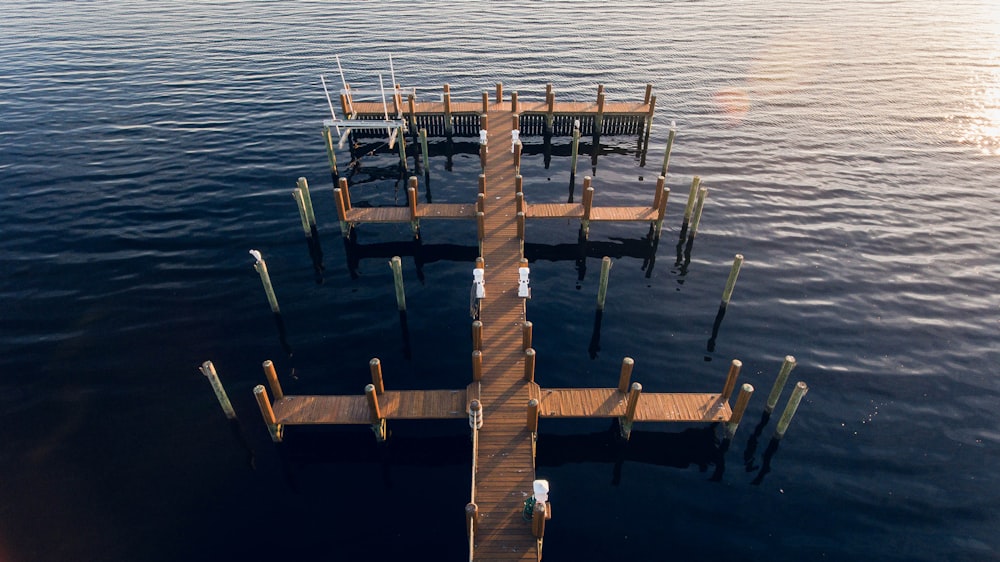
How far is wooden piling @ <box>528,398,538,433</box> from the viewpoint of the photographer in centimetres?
1755

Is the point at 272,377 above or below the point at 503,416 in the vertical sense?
above

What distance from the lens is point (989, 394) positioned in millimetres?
21578

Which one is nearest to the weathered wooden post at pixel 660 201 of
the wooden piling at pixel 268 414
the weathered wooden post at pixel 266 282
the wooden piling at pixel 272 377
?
the weathered wooden post at pixel 266 282

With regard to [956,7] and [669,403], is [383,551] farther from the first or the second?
[956,7]

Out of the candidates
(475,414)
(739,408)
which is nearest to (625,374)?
(739,408)

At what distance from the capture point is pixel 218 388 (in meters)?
18.3

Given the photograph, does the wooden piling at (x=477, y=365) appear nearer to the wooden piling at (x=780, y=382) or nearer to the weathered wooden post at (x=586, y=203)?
the wooden piling at (x=780, y=382)

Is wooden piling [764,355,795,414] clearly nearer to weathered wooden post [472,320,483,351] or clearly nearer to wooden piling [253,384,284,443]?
weathered wooden post [472,320,483,351]

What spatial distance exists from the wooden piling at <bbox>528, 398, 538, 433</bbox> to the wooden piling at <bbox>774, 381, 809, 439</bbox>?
29.1 feet

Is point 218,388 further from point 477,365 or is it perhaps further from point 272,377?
point 477,365

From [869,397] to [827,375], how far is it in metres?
1.67

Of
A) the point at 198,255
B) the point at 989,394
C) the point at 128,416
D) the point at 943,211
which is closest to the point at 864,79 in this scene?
the point at 943,211

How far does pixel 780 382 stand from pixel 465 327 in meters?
13.7

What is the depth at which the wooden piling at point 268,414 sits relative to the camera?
57.8 feet
